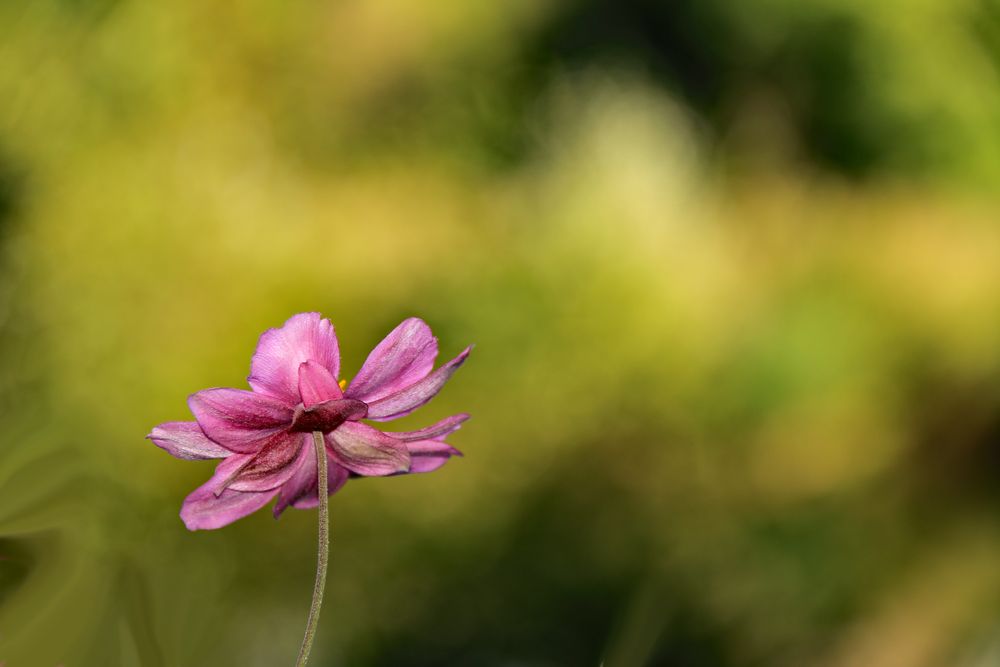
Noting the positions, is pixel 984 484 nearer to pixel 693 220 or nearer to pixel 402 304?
pixel 693 220

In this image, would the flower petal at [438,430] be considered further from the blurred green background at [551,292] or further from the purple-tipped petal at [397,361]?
the blurred green background at [551,292]

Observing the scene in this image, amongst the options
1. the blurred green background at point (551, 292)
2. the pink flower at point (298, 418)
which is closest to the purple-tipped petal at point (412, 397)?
the pink flower at point (298, 418)

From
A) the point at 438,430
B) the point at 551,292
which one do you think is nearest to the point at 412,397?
the point at 438,430

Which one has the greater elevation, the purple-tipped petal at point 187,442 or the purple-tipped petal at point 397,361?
the purple-tipped petal at point 397,361

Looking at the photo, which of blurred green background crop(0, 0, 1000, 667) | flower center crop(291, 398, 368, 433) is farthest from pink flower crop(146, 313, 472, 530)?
blurred green background crop(0, 0, 1000, 667)

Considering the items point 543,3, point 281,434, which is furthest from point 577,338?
point 281,434

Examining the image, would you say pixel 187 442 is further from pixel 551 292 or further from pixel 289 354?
pixel 551 292
